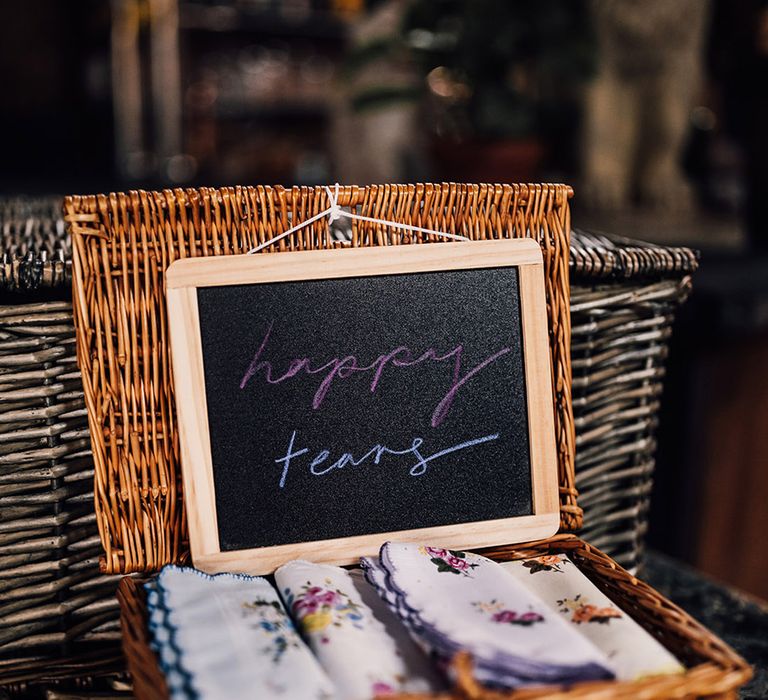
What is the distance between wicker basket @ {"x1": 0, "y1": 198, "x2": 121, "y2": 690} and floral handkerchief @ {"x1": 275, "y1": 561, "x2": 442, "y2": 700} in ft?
0.66

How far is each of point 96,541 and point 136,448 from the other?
0.13 metres

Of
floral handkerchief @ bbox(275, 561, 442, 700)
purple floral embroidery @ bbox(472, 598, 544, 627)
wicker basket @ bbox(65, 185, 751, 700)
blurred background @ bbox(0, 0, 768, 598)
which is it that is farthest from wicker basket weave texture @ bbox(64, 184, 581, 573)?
blurred background @ bbox(0, 0, 768, 598)

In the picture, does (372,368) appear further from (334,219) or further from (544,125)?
(544,125)

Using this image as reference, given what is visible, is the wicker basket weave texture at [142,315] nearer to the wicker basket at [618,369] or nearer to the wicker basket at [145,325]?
the wicker basket at [145,325]

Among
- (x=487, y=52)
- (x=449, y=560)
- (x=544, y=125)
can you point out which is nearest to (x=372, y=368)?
A: (x=449, y=560)

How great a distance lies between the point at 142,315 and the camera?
22.0 inches

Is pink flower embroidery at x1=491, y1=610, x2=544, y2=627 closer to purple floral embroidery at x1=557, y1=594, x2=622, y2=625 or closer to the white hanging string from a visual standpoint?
purple floral embroidery at x1=557, y1=594, x2=622, y2=625

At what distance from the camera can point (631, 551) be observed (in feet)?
2.63

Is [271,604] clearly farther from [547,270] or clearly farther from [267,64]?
[267,64]

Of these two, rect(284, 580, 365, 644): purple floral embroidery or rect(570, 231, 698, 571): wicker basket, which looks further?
rect(570, 231, 698, 571): wicker basket

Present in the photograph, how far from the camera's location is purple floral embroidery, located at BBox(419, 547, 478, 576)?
0.54 metres

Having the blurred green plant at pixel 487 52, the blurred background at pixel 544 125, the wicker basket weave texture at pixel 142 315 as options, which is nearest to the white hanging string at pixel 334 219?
the wicker basket weave texture at pixel 142 315

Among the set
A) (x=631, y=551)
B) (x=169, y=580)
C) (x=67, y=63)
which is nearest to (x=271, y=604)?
(x=169, y=580)

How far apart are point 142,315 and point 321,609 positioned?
0.75 feet
